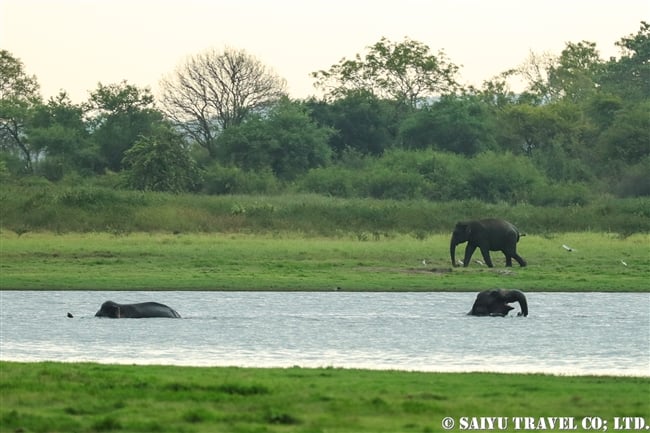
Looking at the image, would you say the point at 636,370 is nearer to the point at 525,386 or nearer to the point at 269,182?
the point at 525,386

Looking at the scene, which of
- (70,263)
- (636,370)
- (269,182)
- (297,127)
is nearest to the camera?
(636,370)

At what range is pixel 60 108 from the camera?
237 ft

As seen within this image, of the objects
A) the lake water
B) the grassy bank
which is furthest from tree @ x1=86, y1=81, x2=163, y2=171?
the lake water

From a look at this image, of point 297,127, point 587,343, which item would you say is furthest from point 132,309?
point 297,127

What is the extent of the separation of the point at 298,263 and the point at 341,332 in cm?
1387

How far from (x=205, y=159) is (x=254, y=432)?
5896 centimetres

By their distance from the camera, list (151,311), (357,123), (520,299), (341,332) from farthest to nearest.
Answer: (357,123)
(520,299)
(151,311)
(341,332)

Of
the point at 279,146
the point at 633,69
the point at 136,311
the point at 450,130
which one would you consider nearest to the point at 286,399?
the point at 136,311

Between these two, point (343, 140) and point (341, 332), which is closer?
point (341, 332)

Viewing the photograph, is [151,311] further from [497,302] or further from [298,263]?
[298,263]

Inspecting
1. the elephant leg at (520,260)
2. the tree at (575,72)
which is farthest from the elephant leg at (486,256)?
the tree at (575,72)

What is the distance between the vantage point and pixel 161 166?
188 feet

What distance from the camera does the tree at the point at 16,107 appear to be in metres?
73.4

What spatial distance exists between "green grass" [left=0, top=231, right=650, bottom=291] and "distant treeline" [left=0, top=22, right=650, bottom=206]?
12578 millimetres
